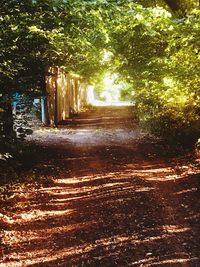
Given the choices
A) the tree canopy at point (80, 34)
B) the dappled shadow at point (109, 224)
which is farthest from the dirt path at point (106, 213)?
the tree canopy at point (80, 34)

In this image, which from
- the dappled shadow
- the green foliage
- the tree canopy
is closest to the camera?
the dappled shadow

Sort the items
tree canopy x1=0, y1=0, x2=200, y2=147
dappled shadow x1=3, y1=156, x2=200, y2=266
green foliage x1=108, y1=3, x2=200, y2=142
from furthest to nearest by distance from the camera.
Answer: green foliage x1=108, y1=3, x2=200, y2=142, tree canopy x1=0, y1=0, x2=200, y2=147, dappled shadow x1=3, y1=156, x2=200, y2=266

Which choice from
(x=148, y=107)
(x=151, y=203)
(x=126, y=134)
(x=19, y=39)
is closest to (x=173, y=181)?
(x=151, y=203)

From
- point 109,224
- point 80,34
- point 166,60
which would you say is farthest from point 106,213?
point 166,60

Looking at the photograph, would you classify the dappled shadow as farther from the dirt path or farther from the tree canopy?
the tree canopy

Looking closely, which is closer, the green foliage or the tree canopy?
the tree canopy

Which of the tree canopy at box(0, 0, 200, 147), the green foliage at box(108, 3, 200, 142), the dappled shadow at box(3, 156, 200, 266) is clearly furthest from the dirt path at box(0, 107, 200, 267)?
the tree canopy at box(0, 0, 200, 147)

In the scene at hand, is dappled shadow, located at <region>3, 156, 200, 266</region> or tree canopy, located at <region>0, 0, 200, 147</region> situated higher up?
tree canopy, located at <region>0, 0, 200, 147</region>

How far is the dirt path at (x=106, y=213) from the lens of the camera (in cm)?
596

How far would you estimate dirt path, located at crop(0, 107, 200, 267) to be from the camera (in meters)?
5.96

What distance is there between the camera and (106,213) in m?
7.69

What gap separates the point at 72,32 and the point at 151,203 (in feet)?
14.7

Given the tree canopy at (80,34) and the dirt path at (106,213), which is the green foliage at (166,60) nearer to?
the tree canopy at (80,34)

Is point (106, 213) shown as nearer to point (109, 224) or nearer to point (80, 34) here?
point (109, 224)
